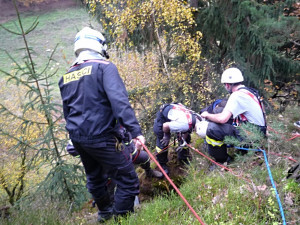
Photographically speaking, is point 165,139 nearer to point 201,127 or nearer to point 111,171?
point 201,127

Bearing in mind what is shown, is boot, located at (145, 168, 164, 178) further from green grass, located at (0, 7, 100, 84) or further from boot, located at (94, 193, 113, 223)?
green grass, located at (0, 7, 100, 84)

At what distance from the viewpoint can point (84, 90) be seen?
8.44 feet

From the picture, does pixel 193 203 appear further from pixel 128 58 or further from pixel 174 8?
pixel 128 58

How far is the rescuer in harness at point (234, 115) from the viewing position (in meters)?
3.59

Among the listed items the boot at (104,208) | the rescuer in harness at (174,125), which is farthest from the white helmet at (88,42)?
the boot at (104,208)

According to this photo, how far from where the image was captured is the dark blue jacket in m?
2.46

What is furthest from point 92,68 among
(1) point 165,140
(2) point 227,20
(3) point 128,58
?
(3) point 128,58

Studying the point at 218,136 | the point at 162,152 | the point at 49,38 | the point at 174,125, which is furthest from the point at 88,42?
the point at 49,38

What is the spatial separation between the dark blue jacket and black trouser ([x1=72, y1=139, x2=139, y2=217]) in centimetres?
15

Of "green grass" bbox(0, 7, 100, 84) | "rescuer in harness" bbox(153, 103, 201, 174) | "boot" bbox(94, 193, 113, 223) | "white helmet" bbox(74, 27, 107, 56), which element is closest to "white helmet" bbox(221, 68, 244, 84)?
"rescuer in harness" bbox(153, 103, 201, 174)

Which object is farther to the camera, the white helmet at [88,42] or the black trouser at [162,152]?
the black trouser at [162,152]

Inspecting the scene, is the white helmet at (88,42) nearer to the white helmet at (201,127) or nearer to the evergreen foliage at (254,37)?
the white helmet at (201,127)

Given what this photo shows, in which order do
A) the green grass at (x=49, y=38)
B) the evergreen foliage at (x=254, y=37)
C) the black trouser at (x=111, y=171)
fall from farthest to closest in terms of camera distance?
the green grass at (x=49, y=38) < the evergreen foliage at (x=254, y=37) < the black trouser at (x=111, y=171)

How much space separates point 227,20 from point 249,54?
1.32m
